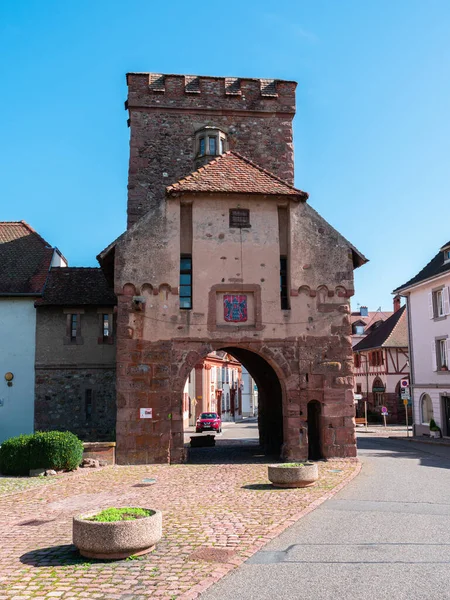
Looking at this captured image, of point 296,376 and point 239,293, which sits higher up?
point 239,293

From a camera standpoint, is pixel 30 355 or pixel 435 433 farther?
pixel 435 433

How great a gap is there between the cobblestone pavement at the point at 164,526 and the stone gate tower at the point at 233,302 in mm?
2095

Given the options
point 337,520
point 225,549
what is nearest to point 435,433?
point 337,520

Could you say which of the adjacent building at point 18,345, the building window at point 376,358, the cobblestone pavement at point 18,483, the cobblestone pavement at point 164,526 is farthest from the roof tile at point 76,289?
the building window at point 376,358

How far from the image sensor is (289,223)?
65.1 ft

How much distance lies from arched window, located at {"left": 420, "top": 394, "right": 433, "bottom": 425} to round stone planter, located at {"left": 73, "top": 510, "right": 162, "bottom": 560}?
A: 28.1 m

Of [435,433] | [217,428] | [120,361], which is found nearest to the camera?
[120,361]

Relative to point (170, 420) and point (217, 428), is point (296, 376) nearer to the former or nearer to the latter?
point (170, 420)

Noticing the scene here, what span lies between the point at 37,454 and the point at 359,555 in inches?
426

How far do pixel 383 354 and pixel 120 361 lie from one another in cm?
3392

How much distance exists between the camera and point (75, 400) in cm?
2434

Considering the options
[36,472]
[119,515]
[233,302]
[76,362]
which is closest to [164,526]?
[119,515]

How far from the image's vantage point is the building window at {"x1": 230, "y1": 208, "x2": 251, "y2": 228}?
64.5ft

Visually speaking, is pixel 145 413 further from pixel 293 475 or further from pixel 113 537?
pixel 113 537
